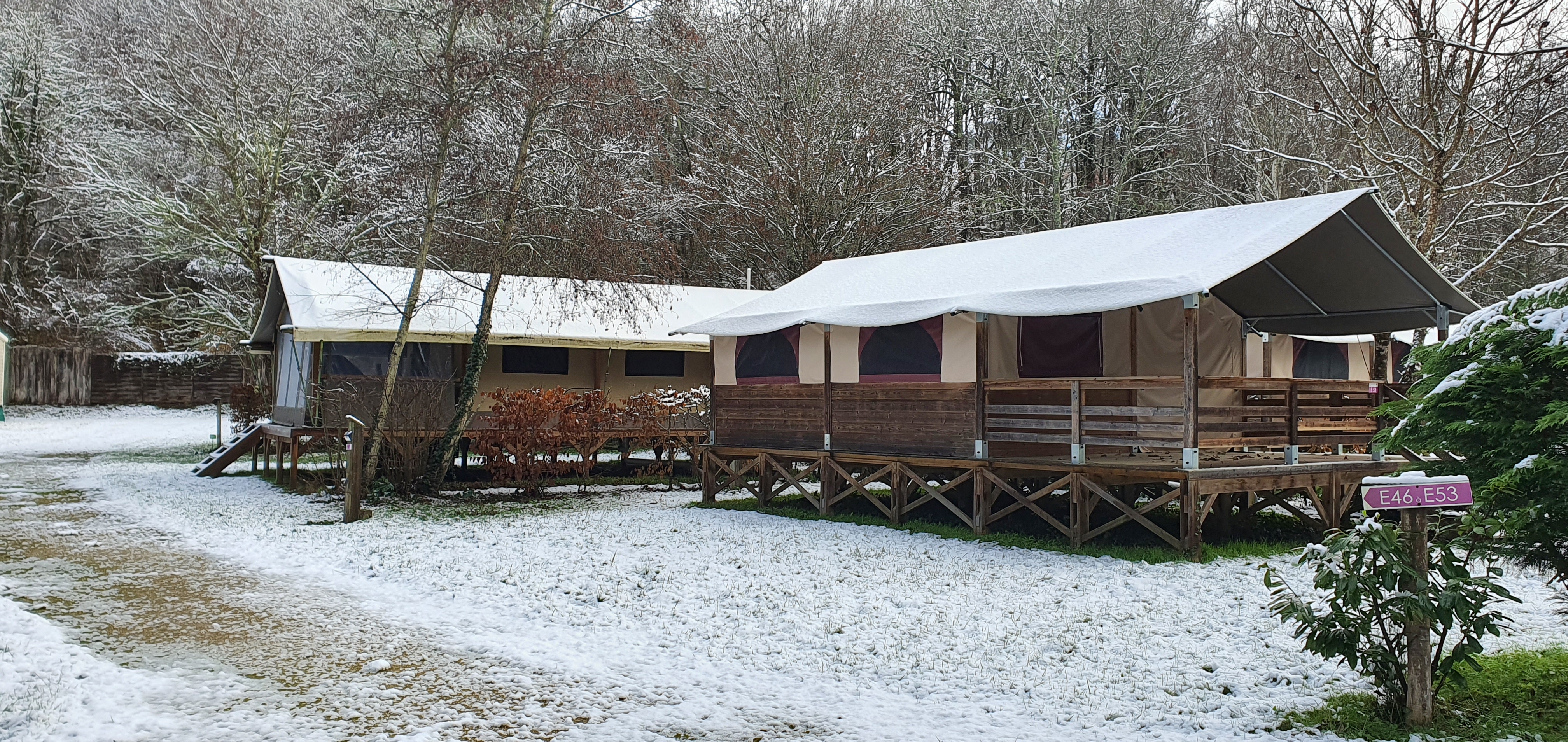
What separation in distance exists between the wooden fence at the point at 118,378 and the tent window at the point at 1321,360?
90.5ft

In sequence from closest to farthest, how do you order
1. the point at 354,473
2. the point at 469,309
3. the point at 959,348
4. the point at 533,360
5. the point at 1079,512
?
1. the point at 1079,512
2. the point at 959,348
3. the point at 354,473
4. the point at 469,309
5. the point at 533,360

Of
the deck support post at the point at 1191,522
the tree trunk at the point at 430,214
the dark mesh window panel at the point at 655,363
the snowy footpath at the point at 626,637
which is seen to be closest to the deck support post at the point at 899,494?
the snowy footpath at the point at 626,637

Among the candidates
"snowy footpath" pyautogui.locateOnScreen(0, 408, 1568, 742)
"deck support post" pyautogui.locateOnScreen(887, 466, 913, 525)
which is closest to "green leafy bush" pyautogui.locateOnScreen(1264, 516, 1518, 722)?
"snowy footpath" pyautogui.locateOnScreen(0, 408, 1568, 742)

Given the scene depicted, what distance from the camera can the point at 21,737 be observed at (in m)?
4.98

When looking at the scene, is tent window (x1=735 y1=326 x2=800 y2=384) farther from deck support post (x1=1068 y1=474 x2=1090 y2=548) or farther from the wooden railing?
deck support post (x1=1068 y1=474 x2=1090 y2=548)

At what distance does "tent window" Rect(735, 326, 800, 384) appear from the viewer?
14.1 m

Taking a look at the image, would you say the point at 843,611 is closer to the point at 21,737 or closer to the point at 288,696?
the point at 288,696

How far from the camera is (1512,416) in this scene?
4945 mm

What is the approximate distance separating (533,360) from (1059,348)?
1176 centimetres

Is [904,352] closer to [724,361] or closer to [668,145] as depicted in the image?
[724,361]

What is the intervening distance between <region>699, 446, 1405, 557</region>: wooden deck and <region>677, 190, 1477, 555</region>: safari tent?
39 millimetres

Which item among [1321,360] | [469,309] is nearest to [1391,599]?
[1321,360]

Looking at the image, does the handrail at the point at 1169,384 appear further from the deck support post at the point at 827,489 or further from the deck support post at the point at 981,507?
the deck support post at the point at 827,489

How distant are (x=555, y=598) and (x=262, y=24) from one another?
2351 centimetres
